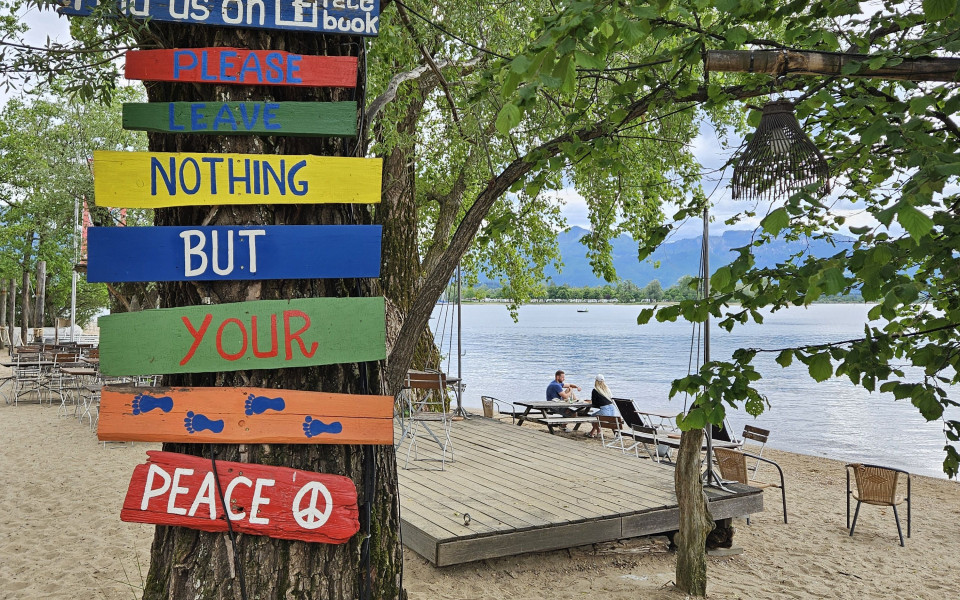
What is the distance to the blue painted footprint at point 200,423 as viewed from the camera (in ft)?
7.41

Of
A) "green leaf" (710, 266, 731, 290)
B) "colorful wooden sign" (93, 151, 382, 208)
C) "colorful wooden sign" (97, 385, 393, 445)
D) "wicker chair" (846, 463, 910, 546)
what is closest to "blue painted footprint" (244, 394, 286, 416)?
"colorful wooden sign" (97, 385, 393, 445)

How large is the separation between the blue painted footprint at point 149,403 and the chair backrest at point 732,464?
5888 mm

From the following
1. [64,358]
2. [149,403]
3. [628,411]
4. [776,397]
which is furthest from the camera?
[776,397]

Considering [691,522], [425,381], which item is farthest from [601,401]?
[691,522]

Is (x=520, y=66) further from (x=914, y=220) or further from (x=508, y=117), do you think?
(x=914, y=220)

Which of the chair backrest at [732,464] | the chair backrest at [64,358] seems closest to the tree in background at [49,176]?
the chair backrest at [64,358]

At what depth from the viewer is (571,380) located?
1554 inches

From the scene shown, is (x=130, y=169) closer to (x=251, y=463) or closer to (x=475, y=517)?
(x=251, y=463)

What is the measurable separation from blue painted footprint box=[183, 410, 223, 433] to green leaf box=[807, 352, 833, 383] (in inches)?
77.9

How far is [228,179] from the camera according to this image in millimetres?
2291

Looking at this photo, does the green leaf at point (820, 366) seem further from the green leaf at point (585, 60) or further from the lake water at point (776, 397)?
the lake water at point (776, 397)

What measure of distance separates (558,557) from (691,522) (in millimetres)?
1154

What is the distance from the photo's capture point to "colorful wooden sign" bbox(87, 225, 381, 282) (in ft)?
7.19

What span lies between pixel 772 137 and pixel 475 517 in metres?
3.58
